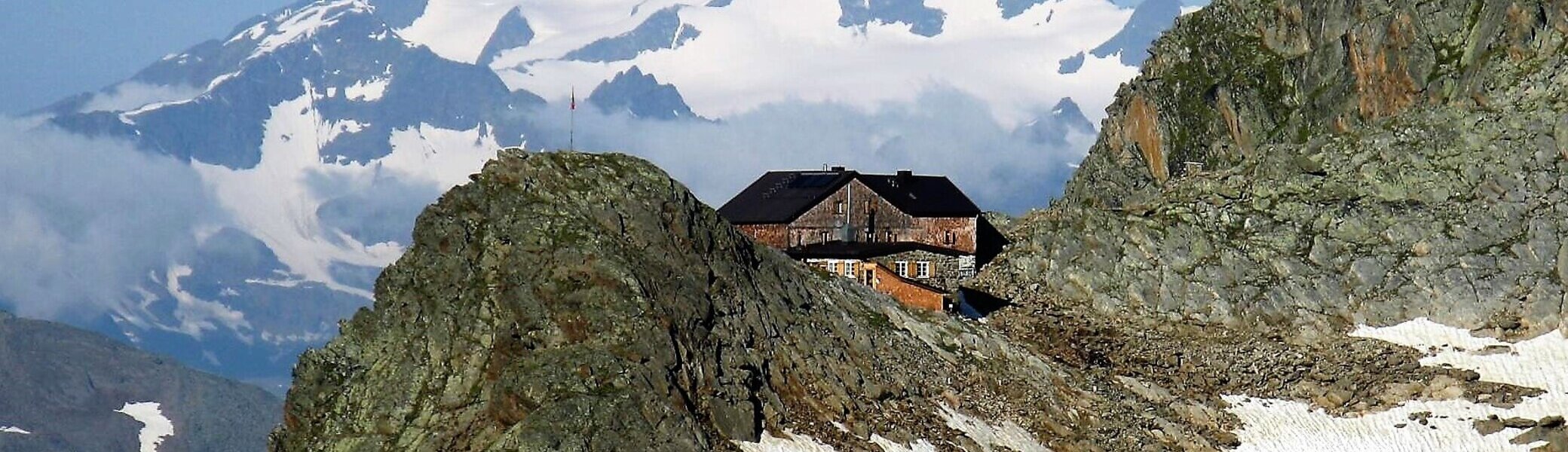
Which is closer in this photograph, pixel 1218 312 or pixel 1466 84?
pixel 1218 312

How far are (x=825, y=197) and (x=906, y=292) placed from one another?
→ 16843mm

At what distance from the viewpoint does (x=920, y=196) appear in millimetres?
151875

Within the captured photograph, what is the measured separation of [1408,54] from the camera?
16512 cm

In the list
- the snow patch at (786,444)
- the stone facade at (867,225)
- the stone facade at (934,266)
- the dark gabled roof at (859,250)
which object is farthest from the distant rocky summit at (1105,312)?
the dark gabled roof at (859,250)

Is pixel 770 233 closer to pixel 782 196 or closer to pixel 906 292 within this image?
pixel 782 196

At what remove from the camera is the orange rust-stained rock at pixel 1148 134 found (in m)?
186

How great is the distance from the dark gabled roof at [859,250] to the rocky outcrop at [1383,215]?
12.0 ft

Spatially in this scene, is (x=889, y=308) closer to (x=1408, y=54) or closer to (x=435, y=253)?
(x=435, y=253)

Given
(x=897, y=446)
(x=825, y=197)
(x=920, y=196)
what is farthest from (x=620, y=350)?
(x=920, y=196)

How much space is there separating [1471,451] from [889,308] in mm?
27764

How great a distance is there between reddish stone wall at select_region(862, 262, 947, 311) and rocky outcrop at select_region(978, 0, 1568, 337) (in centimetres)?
932

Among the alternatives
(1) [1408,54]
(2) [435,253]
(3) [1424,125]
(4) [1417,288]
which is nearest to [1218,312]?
(4) [1417,288]

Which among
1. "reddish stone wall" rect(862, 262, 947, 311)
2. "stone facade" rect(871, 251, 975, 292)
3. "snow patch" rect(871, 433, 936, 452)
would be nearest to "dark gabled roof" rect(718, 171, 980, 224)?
"stone facade" rect(871, 251, 975, 292)

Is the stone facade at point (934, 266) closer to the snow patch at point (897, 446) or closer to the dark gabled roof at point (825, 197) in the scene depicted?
the dark gabled roof at point (825, 197)
